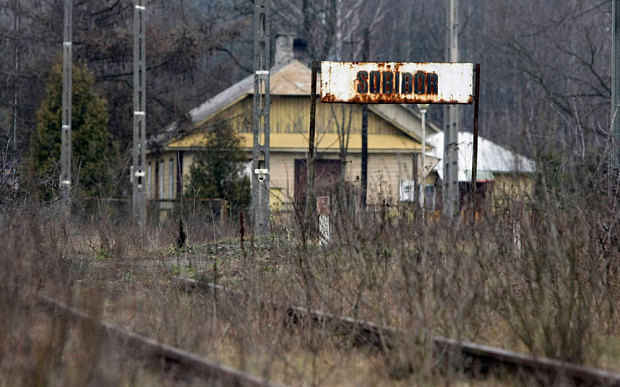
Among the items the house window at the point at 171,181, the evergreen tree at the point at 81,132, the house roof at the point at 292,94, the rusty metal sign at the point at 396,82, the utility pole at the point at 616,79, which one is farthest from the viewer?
the house window at the point at 171,181

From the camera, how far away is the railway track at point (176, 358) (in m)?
5.98

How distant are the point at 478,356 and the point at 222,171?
2557cm

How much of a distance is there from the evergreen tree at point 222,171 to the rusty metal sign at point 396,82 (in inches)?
700

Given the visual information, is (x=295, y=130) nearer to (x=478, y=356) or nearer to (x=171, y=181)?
(x=171, y=181)

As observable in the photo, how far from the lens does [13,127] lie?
41812 millimetres

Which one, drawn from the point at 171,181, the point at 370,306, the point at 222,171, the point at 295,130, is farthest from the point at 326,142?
the point at 370,306

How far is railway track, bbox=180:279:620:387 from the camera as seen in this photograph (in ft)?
19.9

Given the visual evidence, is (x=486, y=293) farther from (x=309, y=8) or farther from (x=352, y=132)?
(x=309, y=8)

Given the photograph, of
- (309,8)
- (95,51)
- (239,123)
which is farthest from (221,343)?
(309,8)

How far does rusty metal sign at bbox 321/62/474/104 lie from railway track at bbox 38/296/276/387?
6005 mm

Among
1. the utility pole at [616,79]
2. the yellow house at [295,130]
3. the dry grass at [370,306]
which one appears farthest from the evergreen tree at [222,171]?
the dry grass at [370,306]

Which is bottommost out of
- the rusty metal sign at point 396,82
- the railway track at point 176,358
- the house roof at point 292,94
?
the railway track at point 176,358

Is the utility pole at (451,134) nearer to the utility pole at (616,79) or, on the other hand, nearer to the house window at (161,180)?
the utility pole at (616,79)

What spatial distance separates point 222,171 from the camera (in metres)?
32.2
